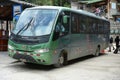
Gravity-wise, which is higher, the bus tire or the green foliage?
the green foliage

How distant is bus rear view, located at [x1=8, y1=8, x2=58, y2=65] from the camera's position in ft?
40.7

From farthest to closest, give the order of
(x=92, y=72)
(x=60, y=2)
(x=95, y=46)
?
(x=60, y=2)
(x=95, y=46)
(x=92, y=72)

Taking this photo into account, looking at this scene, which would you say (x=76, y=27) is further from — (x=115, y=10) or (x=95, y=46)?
(x=115, y=10)

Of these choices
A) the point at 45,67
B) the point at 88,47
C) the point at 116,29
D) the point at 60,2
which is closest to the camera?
the point at 45,67

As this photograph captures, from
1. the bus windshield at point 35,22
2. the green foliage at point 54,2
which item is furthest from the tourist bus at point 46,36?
the green foliage at point 54,2

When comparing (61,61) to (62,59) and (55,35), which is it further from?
(55,35)

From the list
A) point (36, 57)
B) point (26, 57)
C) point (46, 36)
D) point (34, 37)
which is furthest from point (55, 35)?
point (26, 57)

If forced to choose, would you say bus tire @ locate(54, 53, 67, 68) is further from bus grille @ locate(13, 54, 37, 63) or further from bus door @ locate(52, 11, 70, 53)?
bus grille @ locate(13, 54, 37, 63)

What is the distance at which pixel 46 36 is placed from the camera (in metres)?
12.6

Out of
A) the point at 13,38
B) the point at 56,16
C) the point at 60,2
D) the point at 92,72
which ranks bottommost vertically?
the point at 92,72

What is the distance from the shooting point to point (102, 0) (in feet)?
186

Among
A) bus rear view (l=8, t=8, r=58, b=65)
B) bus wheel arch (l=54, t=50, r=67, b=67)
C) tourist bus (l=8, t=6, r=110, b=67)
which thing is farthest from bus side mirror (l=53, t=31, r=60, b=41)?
bus wheel arch (l=54, t=50, r=67, b=67)

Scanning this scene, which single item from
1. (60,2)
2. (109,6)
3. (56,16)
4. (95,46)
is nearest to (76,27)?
(56,16)

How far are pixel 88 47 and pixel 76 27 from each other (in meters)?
3.13
